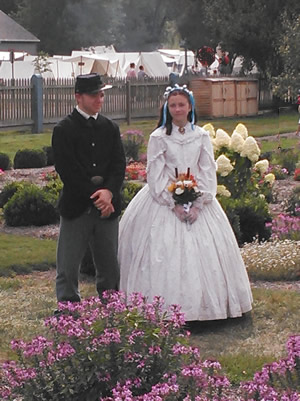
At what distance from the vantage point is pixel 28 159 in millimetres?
20422

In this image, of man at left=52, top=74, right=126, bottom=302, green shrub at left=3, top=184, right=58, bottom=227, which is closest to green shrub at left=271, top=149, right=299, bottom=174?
green shrub at left=3, top=184, right=58, bottom=227

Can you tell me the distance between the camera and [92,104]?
7.20 meters

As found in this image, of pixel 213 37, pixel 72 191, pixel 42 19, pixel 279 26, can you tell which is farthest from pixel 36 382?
pixel 42 19

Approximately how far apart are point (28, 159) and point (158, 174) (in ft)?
42.4

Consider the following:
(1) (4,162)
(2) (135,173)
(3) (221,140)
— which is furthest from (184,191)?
(1) (4,162)

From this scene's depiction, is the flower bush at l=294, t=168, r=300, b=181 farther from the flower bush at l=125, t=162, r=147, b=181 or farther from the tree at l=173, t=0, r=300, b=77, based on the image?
the tree at l=173, t=0, r=300, b=77

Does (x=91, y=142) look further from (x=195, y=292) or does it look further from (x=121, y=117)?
(x=121, y=117)

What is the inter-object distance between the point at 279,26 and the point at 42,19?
3201 cm

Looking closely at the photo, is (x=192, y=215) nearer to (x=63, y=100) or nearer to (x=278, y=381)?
(x=278, y=381)

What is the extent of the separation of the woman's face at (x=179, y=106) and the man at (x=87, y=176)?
1.48ft

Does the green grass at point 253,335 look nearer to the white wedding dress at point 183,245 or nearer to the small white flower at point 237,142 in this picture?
the white wedding dress at point 183,245

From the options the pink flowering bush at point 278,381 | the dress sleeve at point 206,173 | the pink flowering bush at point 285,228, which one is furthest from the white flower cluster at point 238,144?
the pink flowering bush at point 278,381

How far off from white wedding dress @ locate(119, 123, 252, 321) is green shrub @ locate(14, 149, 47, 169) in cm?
1274

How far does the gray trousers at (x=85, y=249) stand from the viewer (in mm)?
7250
